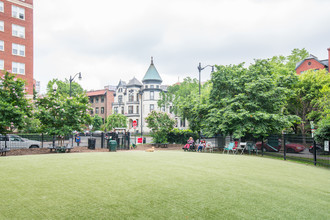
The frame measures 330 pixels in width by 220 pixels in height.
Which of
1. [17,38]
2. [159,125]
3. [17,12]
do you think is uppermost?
[17,12]

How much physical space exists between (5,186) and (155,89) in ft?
210

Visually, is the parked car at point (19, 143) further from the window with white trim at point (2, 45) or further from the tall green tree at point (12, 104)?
the window with white trim at point (2, 45)

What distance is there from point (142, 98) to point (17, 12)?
38286 mm

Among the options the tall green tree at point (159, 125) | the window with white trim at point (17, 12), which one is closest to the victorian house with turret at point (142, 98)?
the window with white trim at point (17, 12)

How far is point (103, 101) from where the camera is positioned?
81188 mm

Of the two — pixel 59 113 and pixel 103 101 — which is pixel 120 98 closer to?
pixel 103 101

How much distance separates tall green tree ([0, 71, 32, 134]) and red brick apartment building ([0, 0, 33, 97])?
1985 cm

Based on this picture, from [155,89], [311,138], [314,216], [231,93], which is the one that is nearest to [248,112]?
[231,93]

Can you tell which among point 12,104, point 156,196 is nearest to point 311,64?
point 12,104

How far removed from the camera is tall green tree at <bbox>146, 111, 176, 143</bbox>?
2699 cm

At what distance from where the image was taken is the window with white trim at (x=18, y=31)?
122 feet

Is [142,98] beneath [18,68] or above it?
beneath

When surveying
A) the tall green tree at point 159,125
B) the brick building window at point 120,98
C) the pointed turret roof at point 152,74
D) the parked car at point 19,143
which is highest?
the pointed turret roof at point 152,74

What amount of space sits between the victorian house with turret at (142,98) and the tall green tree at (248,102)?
46.7 meters
